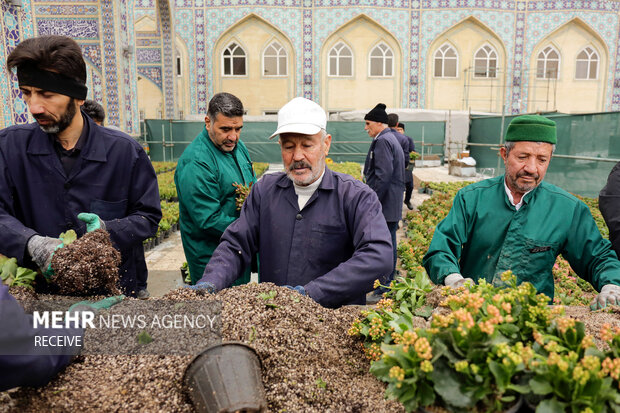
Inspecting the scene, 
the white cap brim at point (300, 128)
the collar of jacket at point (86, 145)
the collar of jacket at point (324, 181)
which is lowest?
the collar of jacket at point (324, 181)

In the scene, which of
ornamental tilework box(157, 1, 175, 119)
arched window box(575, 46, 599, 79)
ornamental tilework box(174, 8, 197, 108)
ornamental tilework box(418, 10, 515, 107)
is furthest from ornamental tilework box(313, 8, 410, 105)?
arched window box(575, 46, 599, 79)

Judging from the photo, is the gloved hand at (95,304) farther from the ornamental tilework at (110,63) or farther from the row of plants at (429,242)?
the ornamental tilework at (110,63)

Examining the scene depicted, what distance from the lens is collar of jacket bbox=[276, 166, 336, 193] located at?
251cm

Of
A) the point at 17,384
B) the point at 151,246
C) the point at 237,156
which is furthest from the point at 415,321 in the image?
the point at 151,246

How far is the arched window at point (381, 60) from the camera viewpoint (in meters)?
26.1

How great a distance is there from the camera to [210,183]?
3.47 metres

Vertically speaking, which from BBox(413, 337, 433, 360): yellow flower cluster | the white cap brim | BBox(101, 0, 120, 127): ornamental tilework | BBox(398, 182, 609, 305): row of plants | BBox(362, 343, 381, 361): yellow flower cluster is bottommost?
BBox(398, 182, 609, 305): row of plants

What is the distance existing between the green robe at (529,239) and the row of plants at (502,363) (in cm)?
115

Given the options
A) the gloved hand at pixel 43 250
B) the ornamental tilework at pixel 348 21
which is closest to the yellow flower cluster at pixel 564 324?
the gloved hand at pixel 43 250

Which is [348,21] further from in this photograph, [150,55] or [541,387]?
[541,387]

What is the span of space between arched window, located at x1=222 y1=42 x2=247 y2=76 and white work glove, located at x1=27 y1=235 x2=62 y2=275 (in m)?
25.2

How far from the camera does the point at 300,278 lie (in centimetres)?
250

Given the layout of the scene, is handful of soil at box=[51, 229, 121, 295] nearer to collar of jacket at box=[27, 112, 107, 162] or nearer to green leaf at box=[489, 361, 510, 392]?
collar of jacket at box=[27, 112, 107, 162]

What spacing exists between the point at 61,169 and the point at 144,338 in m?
1.31
